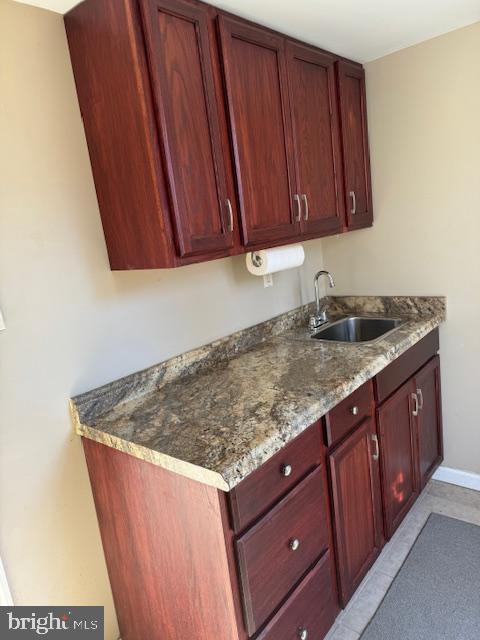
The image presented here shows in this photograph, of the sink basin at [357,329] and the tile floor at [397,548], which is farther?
the sink basin at [357,329]

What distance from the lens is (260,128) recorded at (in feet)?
5.17

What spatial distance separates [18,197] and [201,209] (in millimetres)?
528

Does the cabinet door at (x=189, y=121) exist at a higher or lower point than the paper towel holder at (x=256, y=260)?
higher

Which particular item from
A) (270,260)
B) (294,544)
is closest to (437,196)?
(270,260)

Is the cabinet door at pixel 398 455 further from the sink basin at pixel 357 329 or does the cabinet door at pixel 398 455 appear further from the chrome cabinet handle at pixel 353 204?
the chrome cabinet handle at pixel 353 204

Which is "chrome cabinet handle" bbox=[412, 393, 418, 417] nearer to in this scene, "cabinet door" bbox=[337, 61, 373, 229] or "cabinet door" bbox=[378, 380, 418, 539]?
"cabinet door" bbox=[378, 380, 418, 539]

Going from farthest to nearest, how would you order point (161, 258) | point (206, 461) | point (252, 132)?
point (252, 132), point (161, 258), point (206, 461)

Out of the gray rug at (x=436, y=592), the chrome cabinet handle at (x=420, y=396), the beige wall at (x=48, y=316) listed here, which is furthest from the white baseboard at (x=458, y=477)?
the beige wall at (x=48, y=316)

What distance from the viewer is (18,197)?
126 cm

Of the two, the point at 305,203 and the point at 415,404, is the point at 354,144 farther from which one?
the point at 415,404

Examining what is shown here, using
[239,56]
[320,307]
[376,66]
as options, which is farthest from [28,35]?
[320,307]

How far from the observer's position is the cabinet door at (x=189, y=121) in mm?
1232

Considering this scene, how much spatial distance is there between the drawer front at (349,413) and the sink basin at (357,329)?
0.55 metres

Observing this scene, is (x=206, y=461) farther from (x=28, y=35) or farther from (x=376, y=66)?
(x=376, y=66)
